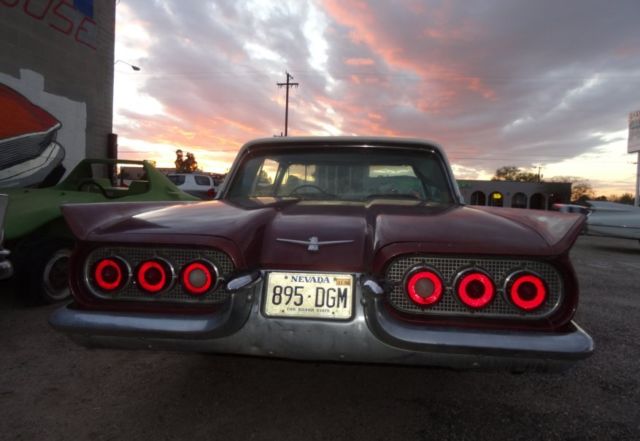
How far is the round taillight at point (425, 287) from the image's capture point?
1781 millimetres

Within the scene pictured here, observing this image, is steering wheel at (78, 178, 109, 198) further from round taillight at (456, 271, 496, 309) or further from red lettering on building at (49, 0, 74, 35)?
red lettering on building at (49, 0, 74, 35)

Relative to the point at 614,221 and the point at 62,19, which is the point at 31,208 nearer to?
the point at 62,19

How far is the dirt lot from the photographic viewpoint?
2.10 m

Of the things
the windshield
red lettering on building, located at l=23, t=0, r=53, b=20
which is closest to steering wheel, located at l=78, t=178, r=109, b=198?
the windshield

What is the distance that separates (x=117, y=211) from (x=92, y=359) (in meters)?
1.47

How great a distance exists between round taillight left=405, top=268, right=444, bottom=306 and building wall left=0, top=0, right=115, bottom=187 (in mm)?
9846

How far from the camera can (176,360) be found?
9.66 ft

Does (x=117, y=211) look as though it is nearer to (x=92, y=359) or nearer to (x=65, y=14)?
(x=92, y=359)

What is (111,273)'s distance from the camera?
189 cm

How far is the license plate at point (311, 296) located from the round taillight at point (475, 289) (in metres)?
0.48

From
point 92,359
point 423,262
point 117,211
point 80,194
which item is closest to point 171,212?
point 117,211

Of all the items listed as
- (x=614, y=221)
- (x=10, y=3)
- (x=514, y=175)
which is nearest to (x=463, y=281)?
(x=614, y=221)

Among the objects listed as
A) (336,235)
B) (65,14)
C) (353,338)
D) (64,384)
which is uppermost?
(65,14)

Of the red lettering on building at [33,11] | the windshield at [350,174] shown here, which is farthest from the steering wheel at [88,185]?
the red lettering on building at [33,11]
